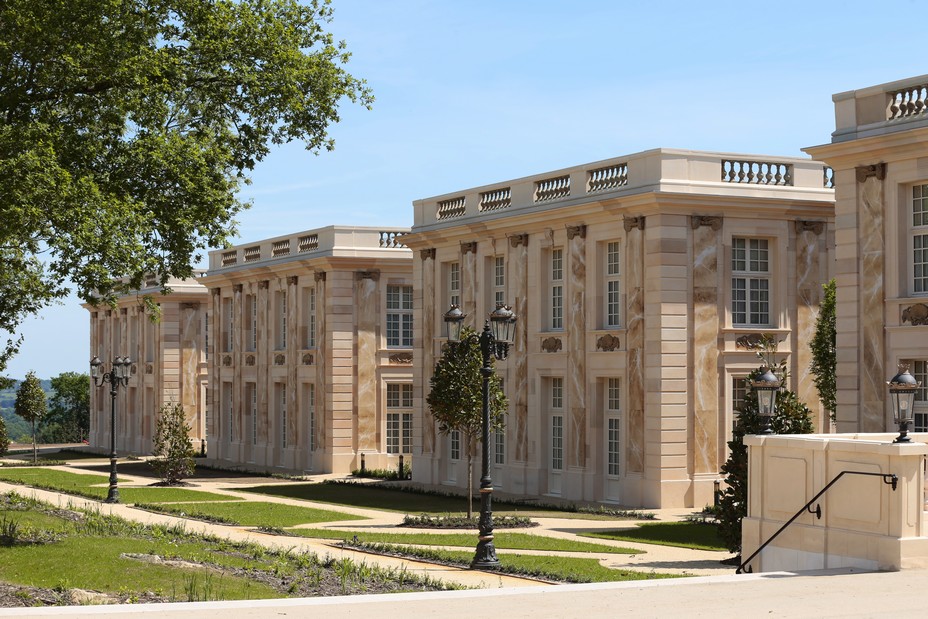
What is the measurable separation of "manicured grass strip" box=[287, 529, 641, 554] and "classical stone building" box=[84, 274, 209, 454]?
36.3 meters

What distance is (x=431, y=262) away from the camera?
4431cm

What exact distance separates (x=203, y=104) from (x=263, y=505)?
14037 millimetres

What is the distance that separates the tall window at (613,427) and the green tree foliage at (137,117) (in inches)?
528

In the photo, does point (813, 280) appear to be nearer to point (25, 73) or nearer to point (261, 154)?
point (261, 154)

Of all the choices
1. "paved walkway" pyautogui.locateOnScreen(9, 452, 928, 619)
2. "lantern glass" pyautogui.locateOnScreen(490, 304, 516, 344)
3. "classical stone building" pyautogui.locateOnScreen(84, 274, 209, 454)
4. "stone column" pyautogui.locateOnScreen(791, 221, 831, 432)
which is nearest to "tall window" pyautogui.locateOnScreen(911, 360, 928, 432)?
"stone column" pyautogui.locateOnScreen(791, 221, 831, 432)

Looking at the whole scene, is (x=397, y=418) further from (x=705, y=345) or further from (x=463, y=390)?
(x=463, y=390)

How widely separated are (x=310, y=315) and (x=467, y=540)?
25988mm

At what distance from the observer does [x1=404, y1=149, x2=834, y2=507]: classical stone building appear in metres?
34.8

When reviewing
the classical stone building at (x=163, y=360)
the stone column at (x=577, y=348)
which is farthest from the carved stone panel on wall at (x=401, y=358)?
the classical stone building at (x=163, y=360)

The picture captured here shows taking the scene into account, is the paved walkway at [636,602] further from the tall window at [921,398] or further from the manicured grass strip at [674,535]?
the tall window at [921,398]

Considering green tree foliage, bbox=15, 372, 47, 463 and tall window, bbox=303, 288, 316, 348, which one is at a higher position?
tall window, bbox=303, 288, 316, 348

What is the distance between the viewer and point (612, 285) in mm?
36812

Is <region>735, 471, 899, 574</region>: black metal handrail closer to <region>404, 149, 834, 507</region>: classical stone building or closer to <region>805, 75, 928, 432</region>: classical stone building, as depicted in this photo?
<region>805, 75, 928, 432</region>: classical stone building

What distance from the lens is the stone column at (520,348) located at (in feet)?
129
